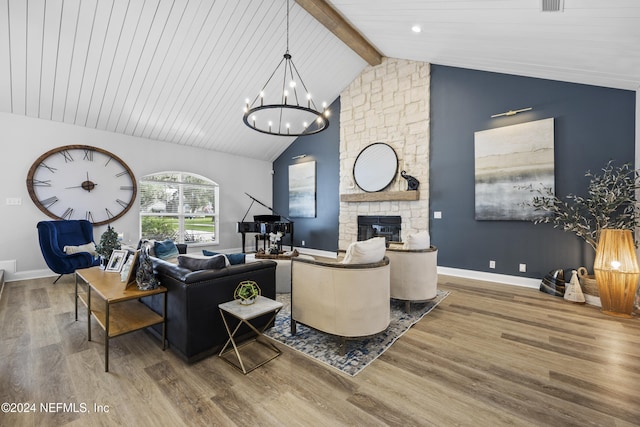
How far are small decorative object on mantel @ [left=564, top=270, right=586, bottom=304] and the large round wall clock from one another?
25.9 ft

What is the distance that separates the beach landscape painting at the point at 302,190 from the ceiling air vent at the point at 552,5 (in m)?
5.32

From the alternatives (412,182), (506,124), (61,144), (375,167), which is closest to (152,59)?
(61,144)

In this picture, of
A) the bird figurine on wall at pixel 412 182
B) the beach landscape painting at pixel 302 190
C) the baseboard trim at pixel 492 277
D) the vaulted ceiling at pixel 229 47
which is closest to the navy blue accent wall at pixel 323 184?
the beach landscape painting at pixel 302 190

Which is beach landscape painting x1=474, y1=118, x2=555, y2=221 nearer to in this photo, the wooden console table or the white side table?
the white side table

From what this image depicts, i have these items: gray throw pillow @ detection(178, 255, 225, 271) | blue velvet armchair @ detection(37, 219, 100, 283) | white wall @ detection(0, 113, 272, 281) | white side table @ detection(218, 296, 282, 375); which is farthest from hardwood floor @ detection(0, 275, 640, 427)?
white wall @ detection(0, 113, 272, 281)

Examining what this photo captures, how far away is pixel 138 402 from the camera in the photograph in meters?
1.77

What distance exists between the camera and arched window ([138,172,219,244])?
20.8 feet

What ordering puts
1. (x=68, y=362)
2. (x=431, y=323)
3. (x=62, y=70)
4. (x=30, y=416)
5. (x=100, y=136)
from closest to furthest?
(x=30, y=416) < (x=68, y=362) < (x=431, y=323) < (x=62, y=70) < (x=100, y=136)

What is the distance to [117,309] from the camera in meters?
2.63

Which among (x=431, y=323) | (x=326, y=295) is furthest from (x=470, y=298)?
(x=326, y=295)

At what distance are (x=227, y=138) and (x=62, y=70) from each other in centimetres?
323

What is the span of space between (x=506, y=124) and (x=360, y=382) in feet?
15.5

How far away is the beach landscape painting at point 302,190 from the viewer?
7516 millimetres

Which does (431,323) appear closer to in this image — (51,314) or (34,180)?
(51,314)
